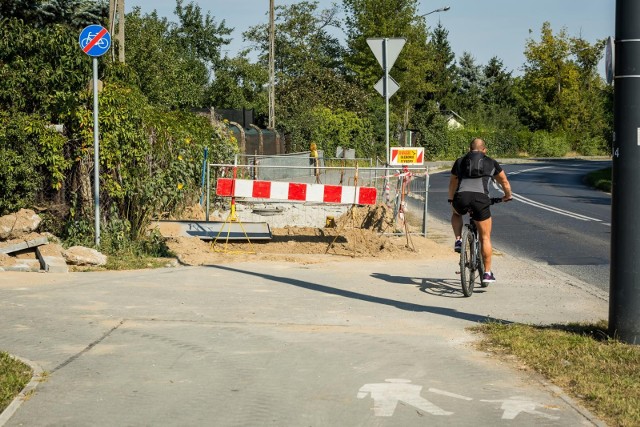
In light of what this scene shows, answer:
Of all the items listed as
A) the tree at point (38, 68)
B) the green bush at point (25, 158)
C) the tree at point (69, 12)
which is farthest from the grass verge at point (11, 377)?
the tree at point (69, 12)

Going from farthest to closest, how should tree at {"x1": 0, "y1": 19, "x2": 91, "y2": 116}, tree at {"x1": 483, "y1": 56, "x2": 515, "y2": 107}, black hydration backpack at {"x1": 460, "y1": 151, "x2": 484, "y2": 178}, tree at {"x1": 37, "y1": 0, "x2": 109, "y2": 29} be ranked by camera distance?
tree at {"x1": 483, "y1": 56, "x2": 515, "y2": 107} → tree at {"x1": 37, "y1": 0, "x2": 109, "y2": 29} → tree at {"x1": 0, "y1": 19, "x2": 91, "y2": 116} → black hydration backpack at {"x1": 460, "y1": 151, "x2": 484, "y2": 178}

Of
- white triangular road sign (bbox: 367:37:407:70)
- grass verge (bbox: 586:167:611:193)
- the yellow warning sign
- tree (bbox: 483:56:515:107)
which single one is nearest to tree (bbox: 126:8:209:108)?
grass verge (bbox: 586:167:611:193)

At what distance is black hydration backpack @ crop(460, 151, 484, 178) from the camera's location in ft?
33.8

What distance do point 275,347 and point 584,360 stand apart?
2.30 metres

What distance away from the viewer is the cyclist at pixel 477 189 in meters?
10.4

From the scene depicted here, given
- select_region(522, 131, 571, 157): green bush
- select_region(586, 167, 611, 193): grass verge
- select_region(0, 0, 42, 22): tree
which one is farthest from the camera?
select_region(522, 131, 571, 157): green bush

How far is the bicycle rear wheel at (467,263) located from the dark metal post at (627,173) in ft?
9.20

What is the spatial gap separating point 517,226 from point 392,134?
39.5m

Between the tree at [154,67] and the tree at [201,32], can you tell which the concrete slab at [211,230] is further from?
the tree at [201,32]

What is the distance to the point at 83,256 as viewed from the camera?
11.8 m

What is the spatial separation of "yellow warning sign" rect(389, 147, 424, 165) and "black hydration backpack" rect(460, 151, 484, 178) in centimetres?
705

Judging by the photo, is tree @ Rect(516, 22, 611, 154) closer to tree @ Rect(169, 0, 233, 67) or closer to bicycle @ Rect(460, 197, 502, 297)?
tree @ Rect(169, 0, 233, 67)

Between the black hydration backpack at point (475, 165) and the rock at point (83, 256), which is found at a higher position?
the black hydration backpack at point (475, 165)

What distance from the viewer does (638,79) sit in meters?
7.15
